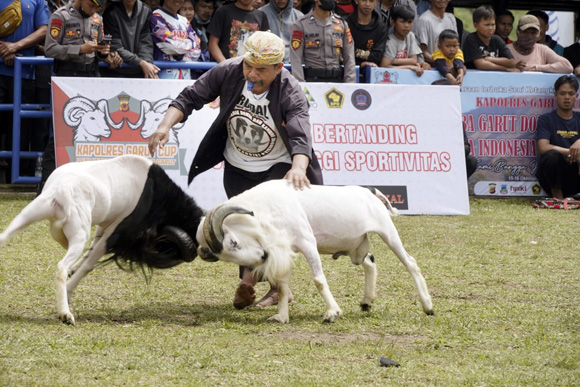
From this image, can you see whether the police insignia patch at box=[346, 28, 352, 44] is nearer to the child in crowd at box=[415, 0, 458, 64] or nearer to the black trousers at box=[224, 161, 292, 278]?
the child in crowd at box=[415, 0, 458, 64]

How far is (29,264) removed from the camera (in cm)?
715

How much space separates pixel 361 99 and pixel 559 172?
3.11 meters

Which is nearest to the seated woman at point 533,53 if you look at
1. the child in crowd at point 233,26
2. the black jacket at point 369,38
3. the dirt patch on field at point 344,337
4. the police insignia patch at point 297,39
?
the black jacket at point 369,38

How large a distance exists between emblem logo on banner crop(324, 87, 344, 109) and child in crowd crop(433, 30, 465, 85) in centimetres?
179

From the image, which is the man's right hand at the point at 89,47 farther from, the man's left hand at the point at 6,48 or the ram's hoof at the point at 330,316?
the ram's hoof at the point at 330,316

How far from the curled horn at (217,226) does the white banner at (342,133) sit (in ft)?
A: 16.1

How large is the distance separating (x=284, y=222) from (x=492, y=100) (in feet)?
24.2

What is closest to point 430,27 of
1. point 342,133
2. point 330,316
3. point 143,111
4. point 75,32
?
point 342,133

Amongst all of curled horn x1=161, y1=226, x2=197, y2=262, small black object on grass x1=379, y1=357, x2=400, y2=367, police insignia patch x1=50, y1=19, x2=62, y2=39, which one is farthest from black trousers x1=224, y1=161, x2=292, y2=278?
police insignia patch x1=50, y1=19, x2=62, y2=39

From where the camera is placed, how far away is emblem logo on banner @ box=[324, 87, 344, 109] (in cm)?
1073

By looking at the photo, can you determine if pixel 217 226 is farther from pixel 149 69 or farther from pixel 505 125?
pixel 505 125

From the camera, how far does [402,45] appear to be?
38.9ft

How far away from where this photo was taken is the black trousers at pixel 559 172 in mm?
11953

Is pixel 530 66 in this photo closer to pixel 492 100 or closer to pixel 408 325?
pixel 492 100
